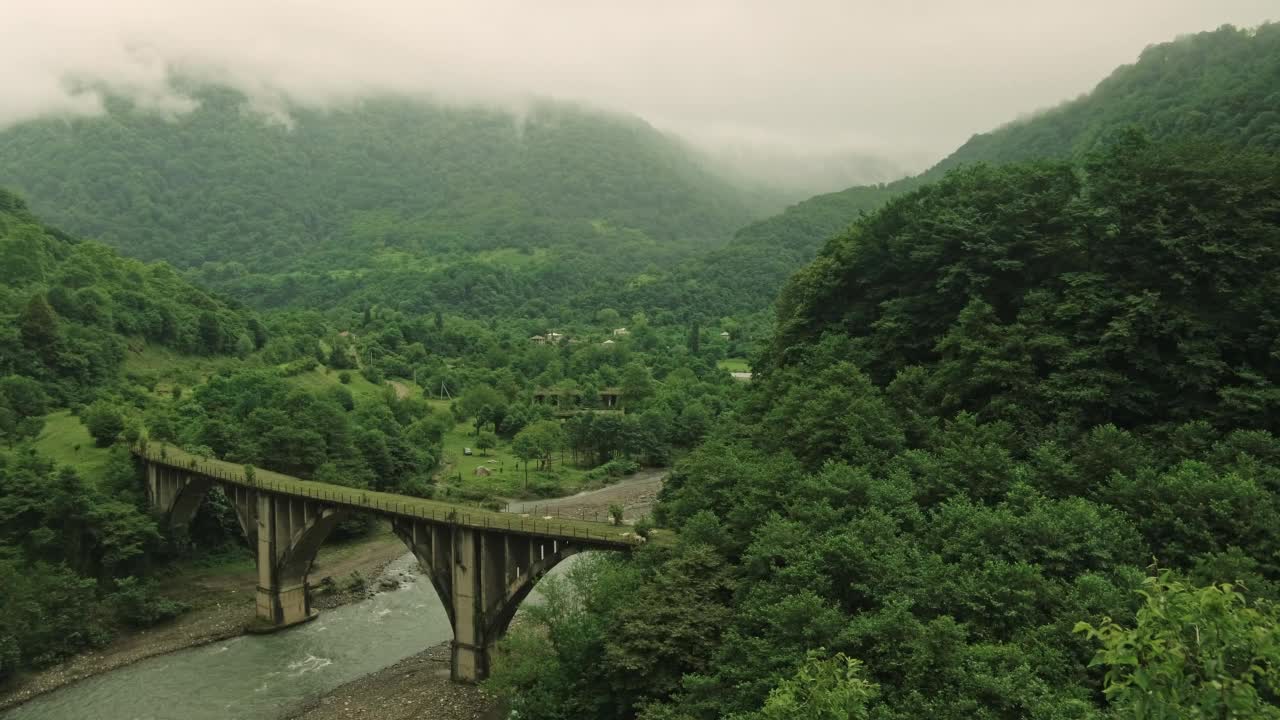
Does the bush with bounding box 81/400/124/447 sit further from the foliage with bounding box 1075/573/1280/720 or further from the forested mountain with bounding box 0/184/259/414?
the foliage with bounding box 1075/573/1280/720

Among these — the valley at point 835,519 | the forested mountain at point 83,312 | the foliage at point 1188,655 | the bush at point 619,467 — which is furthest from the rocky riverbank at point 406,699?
the forested mountain at point 83,312

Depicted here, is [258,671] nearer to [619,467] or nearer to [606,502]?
[606,502]

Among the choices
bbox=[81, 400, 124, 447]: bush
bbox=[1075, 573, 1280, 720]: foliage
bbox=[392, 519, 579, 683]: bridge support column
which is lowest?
bbox=[392, 519, 579, 683]: bridge support column

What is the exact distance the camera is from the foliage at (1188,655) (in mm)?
7945

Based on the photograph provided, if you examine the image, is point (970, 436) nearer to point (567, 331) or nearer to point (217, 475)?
point (217, 475)

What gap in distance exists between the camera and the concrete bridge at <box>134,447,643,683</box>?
42.0 m

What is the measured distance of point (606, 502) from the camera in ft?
275

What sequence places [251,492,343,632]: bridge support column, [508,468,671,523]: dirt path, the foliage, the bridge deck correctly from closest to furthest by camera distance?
the foliage
the bridge deck
[251,492,343,632]: bridge support column
[508,468,671,523]: dirt path

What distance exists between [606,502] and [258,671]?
1654 inches

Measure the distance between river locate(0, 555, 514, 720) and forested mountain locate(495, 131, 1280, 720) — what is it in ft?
56.9

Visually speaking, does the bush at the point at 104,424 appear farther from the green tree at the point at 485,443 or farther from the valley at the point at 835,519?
the green tree at the point at 485,443

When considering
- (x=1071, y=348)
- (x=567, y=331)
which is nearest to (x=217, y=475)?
(x=1071, y=348)

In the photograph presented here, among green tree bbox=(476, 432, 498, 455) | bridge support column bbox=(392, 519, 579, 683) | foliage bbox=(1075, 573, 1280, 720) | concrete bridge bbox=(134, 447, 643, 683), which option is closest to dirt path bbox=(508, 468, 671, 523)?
green tree bbox=(476, 432, 498, 455)

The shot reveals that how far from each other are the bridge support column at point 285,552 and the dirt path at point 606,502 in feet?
77.9
